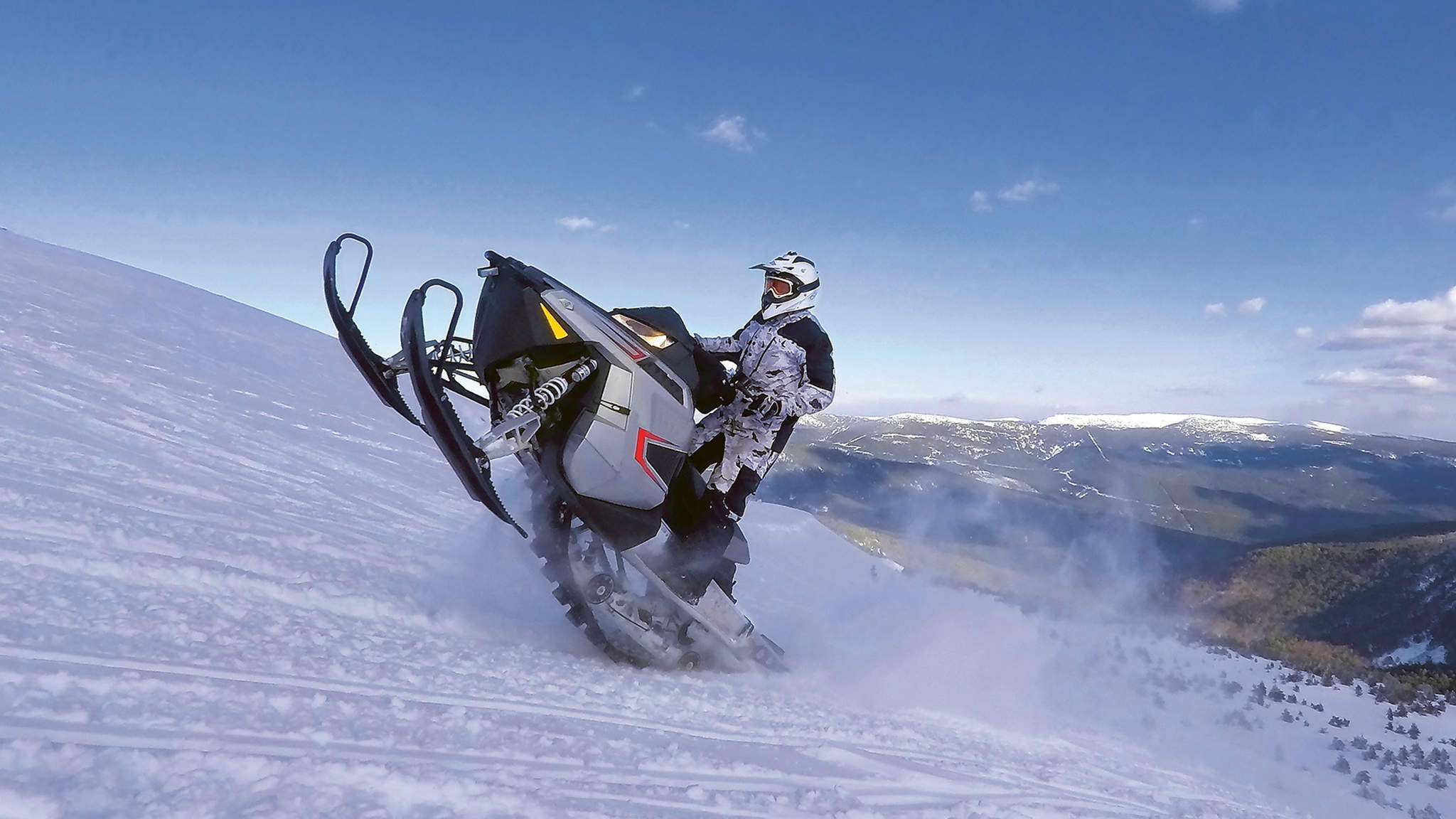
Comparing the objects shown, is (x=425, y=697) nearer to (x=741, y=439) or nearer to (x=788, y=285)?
(x=741, y=439)

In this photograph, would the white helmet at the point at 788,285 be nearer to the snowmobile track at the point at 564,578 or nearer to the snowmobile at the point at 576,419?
the snowmobile at the point at 576,419

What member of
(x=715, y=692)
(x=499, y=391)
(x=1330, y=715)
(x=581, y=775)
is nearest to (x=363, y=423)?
(x=499, y=391)

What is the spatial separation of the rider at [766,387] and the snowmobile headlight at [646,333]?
2.51 ft

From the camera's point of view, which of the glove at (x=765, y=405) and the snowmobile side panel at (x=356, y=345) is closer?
the snowmobile side panel at (x=356, y=345)

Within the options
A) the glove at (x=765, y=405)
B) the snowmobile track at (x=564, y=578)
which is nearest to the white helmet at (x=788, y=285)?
the glove at (x=765, y=405)

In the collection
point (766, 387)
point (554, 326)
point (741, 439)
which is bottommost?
point (741, 439)

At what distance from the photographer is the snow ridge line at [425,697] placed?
224 cm

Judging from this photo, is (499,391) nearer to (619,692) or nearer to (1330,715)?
(619,692)

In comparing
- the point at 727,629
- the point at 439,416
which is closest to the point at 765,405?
the point at 727,629

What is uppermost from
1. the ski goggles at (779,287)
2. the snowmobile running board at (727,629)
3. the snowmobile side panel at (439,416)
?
the ski goggles at (779,287)

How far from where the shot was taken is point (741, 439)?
5211 millimetres

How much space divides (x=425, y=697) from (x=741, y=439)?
9.45 feet

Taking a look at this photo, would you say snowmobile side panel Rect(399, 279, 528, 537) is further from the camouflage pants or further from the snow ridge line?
the camouflage pants

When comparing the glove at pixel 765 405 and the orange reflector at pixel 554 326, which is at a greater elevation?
the orange reflector at pixel 554 326
